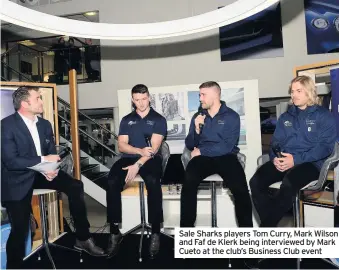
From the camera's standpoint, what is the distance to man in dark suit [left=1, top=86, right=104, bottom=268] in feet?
7.36

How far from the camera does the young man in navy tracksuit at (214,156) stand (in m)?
2.30

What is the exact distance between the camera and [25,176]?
227 cm

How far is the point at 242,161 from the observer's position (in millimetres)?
2600

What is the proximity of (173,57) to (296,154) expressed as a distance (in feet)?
10.7

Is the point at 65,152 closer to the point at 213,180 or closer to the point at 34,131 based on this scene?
the point at 34,131

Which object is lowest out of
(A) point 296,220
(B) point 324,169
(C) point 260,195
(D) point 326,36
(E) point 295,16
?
(A) point 296,220

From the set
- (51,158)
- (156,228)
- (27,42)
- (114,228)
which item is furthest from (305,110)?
(27,42)

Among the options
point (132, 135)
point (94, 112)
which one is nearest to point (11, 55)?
point (94, 112)

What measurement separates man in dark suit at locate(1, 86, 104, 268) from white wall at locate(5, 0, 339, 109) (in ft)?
9.40

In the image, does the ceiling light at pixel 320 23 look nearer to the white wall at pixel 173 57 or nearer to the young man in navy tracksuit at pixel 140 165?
the white wall at pixel 173 57

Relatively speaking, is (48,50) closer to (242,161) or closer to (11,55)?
(11,55)

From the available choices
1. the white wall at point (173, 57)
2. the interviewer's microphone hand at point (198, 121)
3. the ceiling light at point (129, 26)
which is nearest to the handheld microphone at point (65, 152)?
the ceiling light at point (129, 26)

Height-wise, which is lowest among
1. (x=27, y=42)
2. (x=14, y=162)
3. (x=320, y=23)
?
(x=14, y=162)

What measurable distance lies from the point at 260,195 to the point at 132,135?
1198 mm
